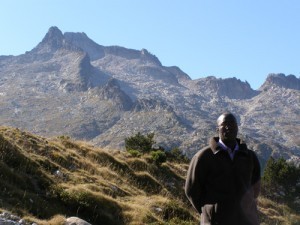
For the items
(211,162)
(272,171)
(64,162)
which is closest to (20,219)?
(211,162)

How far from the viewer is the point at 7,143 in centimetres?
1397

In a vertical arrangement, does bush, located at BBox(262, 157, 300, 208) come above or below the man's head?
below

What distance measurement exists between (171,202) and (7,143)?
18.9 ft

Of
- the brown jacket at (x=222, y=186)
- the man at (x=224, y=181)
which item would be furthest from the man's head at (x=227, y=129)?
the brown jacket at (x=222, y=186)

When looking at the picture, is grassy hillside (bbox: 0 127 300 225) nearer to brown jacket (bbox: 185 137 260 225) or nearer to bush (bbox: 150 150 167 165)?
bush (bbox: 150 150 167 165)

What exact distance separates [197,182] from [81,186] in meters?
7.45

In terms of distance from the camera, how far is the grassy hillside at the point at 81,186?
36.0ft

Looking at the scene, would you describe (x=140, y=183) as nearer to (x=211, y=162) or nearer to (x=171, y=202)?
(x=171, y=202)

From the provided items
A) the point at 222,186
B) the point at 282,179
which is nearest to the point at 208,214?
the point at 222,186

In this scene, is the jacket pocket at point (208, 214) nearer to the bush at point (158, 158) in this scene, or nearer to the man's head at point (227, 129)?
the man's head at point (227, 129)

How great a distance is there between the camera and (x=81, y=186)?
520 inches

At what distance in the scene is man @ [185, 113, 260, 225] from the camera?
620cm

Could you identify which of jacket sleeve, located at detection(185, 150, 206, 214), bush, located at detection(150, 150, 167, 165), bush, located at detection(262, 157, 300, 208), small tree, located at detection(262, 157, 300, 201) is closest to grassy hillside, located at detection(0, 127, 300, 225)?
bush, located at detection(150, 150, 167, 165)

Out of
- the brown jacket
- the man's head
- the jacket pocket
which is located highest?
the man's head
